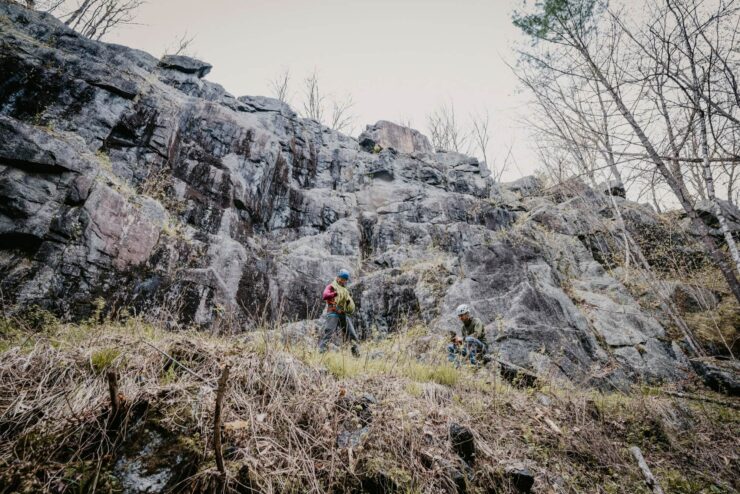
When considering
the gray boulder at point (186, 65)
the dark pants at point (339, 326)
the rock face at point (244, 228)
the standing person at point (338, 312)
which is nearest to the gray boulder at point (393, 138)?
the rock face at point (244, 228)

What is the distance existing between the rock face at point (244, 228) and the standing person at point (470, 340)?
0.50 metres

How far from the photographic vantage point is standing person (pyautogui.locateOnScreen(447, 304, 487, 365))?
6574 mm

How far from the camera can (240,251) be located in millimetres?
10273

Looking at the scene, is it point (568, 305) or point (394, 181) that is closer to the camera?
point (568, 305)

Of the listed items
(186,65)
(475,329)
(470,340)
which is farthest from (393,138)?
(470,340)

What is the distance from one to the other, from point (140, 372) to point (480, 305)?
25.3ft

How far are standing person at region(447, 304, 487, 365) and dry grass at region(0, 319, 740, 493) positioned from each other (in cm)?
204

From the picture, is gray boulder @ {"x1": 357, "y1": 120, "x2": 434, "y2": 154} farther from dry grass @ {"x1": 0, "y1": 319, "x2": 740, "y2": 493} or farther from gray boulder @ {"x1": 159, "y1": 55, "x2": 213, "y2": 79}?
dry grass @ {"x1": 0, "y1": 319, "x2": 740, "y2": 493}

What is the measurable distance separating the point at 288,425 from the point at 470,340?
4.91 meters

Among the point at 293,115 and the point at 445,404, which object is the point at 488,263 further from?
the point at 293,115

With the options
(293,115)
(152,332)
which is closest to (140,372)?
(152,332)

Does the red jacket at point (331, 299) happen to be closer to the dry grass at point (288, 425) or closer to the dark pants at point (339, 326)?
the dark pants at point (339, 326)

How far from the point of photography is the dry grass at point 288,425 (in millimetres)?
2113

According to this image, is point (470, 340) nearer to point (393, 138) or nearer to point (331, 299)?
point (331, 299)
